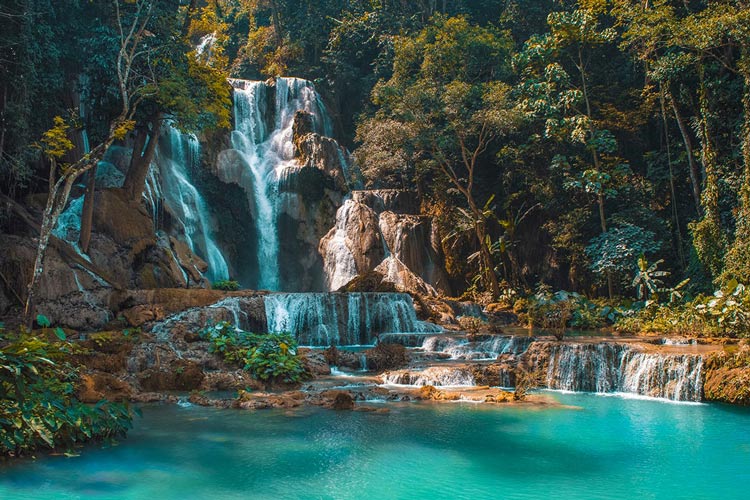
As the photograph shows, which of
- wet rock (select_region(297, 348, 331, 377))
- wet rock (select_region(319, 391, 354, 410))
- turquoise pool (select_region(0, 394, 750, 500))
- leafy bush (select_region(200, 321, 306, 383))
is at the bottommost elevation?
turquoise pool (select_region(0, 394, 750, 500))

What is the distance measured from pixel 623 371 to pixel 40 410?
10.0m

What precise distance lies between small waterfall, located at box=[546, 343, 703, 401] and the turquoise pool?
0.89 metres

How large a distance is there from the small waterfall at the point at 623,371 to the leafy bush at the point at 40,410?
8336 mm

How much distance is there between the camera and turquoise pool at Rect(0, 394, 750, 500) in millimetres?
6504

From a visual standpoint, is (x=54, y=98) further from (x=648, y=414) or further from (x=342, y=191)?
(x=648, y=414)

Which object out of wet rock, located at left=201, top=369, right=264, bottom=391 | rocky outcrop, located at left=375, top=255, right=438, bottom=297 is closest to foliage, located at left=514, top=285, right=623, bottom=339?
rocky outcrop, located at left=375, top=255, right=438, bottom=297

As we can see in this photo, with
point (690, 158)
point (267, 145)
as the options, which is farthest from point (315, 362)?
point (267, 145)

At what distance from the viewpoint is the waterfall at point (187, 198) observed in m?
22.5

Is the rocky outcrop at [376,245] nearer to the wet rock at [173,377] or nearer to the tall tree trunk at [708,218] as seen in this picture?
the tall tree trunk at [708,218]

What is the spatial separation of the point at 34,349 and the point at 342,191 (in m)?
19.8

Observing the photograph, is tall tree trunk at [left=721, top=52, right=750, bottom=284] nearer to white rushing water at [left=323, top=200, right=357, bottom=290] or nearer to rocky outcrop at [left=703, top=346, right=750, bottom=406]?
rocky outcrop at [left=703, top=346, right=750, bottom=406]

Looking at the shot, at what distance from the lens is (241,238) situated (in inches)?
966

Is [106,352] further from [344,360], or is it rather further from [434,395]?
[434,395]

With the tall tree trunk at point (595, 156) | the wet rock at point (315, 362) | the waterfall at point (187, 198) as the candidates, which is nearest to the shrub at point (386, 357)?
the wet rock at point (315, 362)
